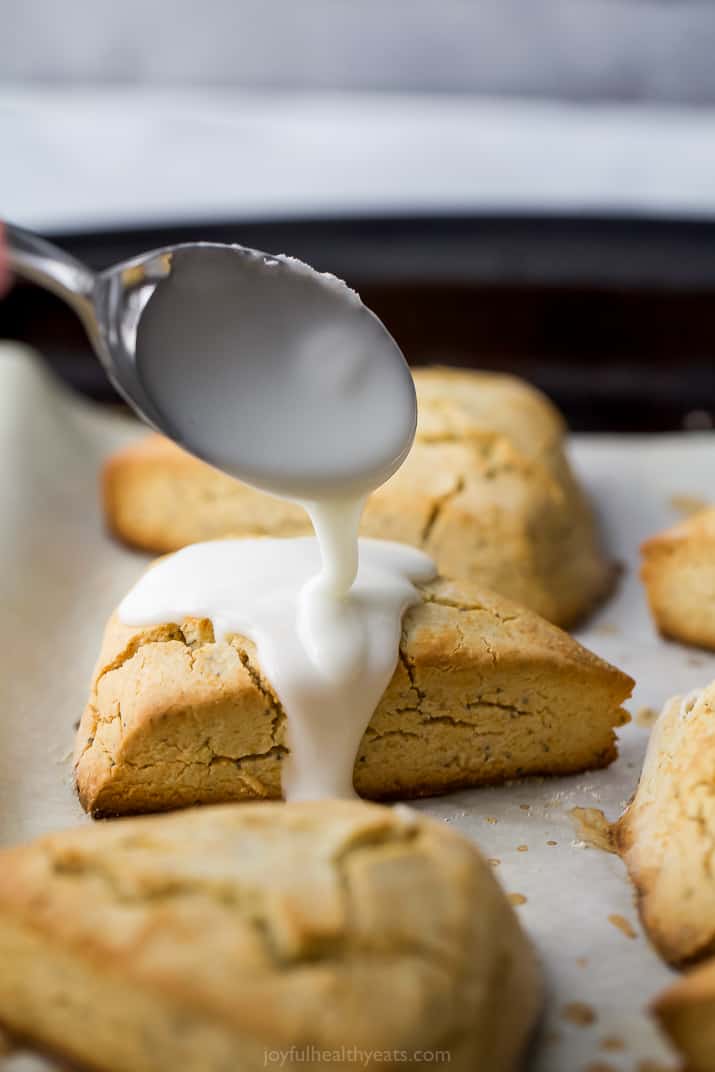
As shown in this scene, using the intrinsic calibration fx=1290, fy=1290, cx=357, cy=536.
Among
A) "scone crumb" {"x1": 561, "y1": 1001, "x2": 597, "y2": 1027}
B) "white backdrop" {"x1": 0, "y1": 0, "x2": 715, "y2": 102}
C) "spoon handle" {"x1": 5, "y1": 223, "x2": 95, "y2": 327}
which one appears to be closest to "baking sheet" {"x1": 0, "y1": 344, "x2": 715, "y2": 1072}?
"scone crumb" {"x1": 561, "y1": 1001, "x2": 597, "y2": 1027}

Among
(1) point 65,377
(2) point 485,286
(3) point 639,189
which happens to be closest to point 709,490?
(2) point 485,286

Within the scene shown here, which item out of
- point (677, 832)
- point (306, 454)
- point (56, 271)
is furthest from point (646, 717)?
point (56, 271)

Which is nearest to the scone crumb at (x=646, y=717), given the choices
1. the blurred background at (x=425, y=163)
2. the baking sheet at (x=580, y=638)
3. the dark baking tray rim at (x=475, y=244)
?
the baking sheet at (x=580, y=638)

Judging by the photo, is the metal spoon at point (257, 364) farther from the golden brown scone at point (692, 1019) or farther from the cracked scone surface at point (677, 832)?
the golden brown scone at point (692, 1019)

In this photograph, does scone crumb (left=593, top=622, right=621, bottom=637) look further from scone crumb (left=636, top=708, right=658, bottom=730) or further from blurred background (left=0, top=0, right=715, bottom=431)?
blurred background (left=0, top=0, right=715, bottom=431)

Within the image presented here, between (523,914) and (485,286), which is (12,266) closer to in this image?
(523,914)
